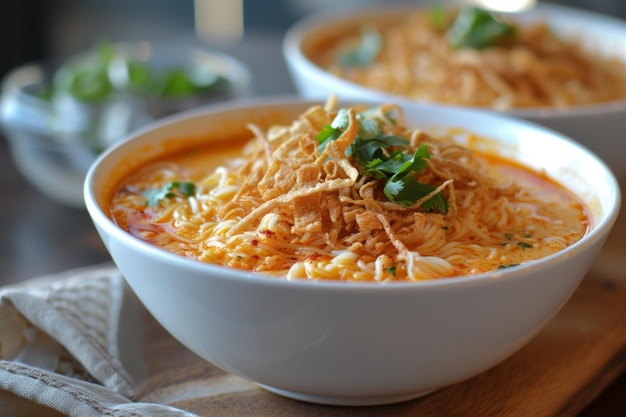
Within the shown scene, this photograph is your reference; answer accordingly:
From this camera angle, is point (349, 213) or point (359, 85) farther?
point (359, 85)

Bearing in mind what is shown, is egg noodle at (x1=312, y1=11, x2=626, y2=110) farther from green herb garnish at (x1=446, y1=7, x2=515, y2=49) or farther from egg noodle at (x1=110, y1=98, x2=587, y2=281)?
egg noodle at (x1=110, y1=98, x2=587, y2=281)

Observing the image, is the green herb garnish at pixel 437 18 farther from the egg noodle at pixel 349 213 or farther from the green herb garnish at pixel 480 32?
the egg noodle at pixel 349 213

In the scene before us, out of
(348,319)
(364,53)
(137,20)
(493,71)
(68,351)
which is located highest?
(348,319)

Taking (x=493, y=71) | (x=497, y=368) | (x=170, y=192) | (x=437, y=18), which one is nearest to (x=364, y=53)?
(x=437, y=18)

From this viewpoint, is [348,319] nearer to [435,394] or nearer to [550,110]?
[435,394]

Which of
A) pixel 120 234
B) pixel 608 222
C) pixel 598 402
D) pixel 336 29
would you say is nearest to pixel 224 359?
pixel 120 234

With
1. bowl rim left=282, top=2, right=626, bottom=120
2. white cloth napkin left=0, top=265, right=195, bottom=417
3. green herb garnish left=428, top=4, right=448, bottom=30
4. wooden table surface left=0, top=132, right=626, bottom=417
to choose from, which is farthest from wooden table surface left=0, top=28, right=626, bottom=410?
green herb garnish left=428, top=4, right=448, bottom=30
